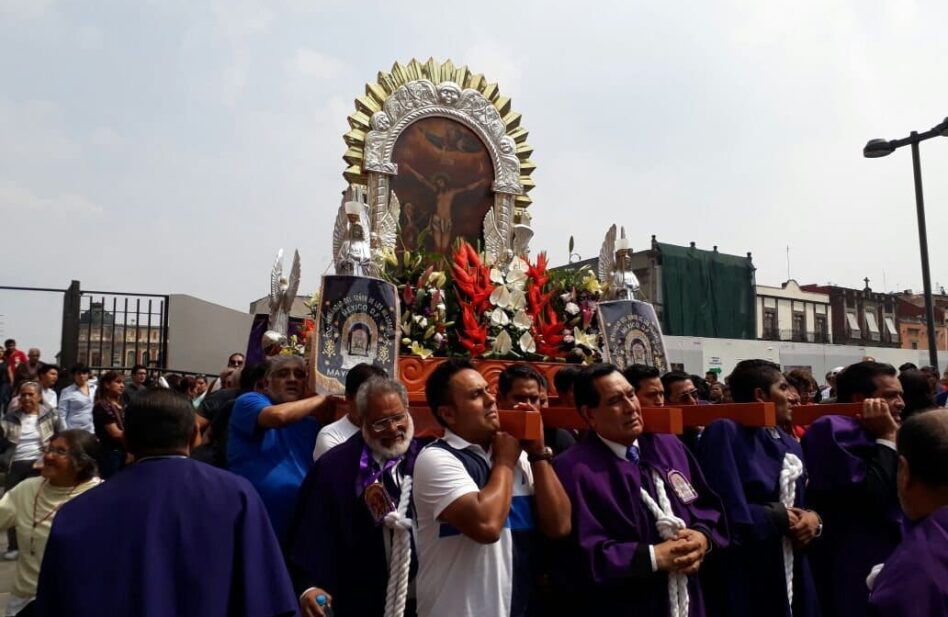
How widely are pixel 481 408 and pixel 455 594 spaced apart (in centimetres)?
62

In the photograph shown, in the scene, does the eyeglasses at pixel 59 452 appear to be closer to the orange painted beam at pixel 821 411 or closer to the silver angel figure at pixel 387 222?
the orange painted beam at pixel 821 411

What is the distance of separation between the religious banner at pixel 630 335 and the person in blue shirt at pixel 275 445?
430cm

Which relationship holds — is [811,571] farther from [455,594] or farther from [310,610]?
[310,610]

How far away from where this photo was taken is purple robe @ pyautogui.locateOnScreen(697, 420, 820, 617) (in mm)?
3232

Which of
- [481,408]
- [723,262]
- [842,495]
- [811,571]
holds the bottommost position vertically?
[811,571]

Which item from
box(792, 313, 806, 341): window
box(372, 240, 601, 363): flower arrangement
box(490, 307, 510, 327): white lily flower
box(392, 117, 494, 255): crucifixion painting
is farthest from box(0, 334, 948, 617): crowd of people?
box(792, 313, 806, 341): window

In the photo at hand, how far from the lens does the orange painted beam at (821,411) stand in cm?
359

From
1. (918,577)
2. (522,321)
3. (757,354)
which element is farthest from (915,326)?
(918,577)

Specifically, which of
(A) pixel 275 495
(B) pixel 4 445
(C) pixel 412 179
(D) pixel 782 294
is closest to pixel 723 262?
(D) pixel 782 294

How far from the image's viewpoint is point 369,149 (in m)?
8.96

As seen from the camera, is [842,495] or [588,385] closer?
[588,385]

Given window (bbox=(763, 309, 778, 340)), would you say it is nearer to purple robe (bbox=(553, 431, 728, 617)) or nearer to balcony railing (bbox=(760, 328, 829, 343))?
balcony railing (bbox=(760, 328, 829, 343))

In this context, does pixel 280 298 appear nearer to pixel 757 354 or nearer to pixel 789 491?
pixel 789 491

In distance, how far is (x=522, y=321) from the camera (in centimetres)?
726
